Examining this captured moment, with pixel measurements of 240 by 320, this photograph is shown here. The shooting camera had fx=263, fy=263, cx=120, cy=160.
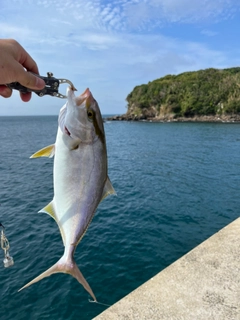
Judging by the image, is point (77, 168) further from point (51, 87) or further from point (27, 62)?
point (27, 62)

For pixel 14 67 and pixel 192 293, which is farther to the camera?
pixel 192 293

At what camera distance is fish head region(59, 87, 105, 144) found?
2.14 m

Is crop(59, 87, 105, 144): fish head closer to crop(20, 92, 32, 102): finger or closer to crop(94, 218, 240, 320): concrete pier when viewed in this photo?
crop(20, 92, 32, 102): finger

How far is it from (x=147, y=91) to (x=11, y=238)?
116 meters

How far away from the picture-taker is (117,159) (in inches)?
1258

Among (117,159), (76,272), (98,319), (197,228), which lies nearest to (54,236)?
(197,228)

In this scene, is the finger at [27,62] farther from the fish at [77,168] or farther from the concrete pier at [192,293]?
the concrete pier at [192,293]

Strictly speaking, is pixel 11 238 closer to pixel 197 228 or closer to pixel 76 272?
pixel 197 228

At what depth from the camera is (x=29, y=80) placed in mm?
1990

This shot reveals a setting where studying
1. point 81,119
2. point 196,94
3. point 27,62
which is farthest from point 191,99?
point 27,62

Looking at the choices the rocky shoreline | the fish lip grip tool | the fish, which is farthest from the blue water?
the rocky shoreline

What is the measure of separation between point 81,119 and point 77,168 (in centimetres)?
41

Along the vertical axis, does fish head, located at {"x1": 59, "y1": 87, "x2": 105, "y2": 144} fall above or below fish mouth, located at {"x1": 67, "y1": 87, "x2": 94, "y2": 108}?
below

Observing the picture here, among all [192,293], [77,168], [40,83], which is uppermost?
[40,83]
